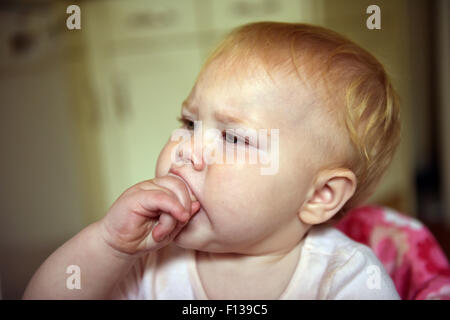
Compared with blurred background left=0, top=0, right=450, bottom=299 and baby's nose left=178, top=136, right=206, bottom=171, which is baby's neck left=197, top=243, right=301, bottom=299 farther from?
blurred background left=0, top=0, right=450, bottom=299

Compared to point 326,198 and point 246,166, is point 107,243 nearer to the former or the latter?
point 246,166

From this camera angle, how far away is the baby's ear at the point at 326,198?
0.62 meters

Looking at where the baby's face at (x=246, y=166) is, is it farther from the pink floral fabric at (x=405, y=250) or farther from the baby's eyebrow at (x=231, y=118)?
the pink floral fabric at (x=405, y=250)

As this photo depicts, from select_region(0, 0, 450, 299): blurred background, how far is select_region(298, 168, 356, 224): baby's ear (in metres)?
0.77

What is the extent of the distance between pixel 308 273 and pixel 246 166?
20 cm

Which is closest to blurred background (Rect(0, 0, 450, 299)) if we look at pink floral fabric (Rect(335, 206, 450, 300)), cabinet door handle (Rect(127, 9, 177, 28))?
cabinet door handle (Rect(127, 9, 177, 28))

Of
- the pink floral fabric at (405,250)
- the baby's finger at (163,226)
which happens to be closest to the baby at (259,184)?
the baby's finger at (163,226)

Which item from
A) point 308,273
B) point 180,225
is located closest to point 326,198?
point 308,273

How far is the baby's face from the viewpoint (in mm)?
559

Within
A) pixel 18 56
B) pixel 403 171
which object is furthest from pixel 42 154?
pixel 403 171

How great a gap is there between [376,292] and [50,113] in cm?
129

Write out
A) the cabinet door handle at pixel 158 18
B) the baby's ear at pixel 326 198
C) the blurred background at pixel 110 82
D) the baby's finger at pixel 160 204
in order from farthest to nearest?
the cabinet door handle at pixel 158 18 → the blurred background at pixel 110 82 → the baby's ear at pixel 326 198 → the baby's finger at pixel 160 204

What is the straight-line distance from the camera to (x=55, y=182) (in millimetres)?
1444

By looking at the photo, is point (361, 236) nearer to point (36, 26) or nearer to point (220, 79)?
point (220, 79)
